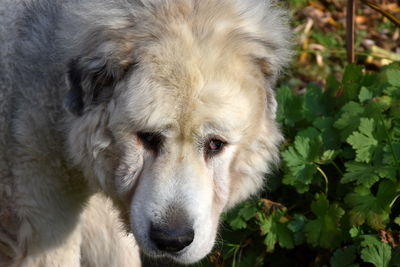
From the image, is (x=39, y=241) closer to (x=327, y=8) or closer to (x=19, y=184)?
(x=19, y=184)

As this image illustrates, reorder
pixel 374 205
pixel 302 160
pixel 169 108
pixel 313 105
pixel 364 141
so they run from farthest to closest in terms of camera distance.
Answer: pixel 313 105
pixel 302 160
pixel 364 141
pixel 374 205
pixel 169 108

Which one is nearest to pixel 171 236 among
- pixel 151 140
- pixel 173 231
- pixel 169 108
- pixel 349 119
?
pixel 173 231

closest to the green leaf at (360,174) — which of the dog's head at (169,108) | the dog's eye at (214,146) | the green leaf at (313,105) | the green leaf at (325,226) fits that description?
the green leaf at (325,226)

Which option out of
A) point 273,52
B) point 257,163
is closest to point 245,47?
point 273,52

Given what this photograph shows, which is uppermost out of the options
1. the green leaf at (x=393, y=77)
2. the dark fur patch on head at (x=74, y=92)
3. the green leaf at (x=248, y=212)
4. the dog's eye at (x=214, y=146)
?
the dark fur patch on head at (x=74, y=92)

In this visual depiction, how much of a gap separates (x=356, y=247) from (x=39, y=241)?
1.60 m

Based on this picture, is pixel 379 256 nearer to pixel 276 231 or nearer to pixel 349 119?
pixel 276 231

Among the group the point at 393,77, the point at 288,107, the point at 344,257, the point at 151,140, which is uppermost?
the point at 151,140

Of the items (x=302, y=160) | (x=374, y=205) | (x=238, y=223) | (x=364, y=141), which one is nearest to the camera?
(x=374, y=205)

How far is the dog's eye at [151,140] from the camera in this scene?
3043 mm

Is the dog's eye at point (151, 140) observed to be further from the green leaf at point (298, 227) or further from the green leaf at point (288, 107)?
the green leaf at point (288, 107)

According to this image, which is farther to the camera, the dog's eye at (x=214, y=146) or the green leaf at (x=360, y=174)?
the green leaf at (x=360, y=174)

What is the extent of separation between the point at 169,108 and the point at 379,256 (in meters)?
1.40

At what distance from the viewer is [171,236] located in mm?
3006
